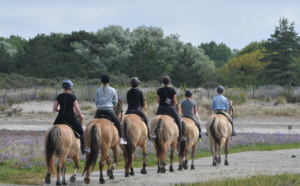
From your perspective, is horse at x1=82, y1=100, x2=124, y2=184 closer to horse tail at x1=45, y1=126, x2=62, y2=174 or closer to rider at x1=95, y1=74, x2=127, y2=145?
rider at x1=95, y1=74, x2=127, y2=145

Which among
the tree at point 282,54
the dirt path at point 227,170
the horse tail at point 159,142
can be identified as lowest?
the dirt path at point 227,170

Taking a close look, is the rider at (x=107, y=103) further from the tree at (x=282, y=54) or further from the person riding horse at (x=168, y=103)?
the tree at (x=282, y=54)

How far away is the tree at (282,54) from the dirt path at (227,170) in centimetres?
4168

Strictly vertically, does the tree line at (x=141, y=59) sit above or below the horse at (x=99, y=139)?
above

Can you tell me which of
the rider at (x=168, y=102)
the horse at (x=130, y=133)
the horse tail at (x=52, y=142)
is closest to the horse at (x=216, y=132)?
the rider at (x=168, y=102)

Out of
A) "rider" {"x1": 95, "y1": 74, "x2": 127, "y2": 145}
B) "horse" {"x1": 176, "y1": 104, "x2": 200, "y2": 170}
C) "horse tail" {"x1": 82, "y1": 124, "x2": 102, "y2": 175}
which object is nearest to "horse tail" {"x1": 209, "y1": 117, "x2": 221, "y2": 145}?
"horse" {"x1": 176, "y1": 104, "x2": 200, "y2": 170}

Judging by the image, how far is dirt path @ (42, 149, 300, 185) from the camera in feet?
44.1

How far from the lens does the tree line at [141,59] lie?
2552 inches

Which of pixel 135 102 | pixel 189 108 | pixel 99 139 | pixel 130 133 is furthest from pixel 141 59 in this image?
pixel 99 139

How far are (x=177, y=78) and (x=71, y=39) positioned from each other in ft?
75.6

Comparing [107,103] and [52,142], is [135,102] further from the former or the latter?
[52,142]

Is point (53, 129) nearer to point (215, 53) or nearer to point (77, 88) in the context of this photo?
point (77, 88)

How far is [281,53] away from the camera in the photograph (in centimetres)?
6481

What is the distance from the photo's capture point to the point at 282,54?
212ft
